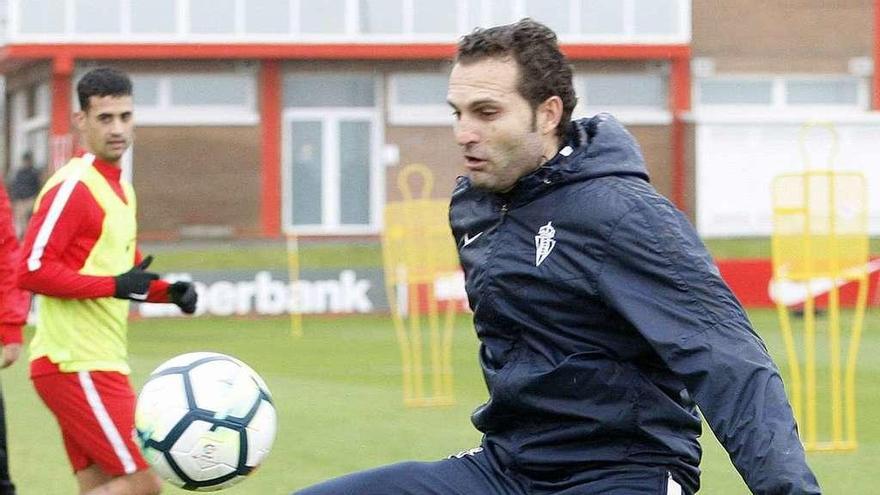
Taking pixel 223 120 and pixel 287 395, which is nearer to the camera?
pixel 287 395

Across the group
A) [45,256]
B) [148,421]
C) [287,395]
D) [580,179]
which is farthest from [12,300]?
[287,395]

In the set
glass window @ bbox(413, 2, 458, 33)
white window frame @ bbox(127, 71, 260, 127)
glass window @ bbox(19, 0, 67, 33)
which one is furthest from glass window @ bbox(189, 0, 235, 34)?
glass window @ bbox(413, 2, 458, 33)

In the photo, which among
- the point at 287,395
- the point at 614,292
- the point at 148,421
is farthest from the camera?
the point at 287,395

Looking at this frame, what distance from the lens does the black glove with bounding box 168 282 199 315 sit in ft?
22.6

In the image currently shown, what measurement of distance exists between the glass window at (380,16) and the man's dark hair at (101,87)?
1135 inches

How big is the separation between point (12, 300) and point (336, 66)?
2914 cm

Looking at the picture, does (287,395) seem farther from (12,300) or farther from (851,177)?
(12,300)

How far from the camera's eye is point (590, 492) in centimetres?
409

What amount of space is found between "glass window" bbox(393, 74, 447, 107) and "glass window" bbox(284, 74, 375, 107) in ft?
1.96

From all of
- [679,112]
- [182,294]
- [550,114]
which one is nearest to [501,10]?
[679,112]

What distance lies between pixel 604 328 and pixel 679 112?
3332 cm

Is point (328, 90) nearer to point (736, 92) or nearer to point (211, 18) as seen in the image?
point (211, 18)

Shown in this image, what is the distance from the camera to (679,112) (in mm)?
36938

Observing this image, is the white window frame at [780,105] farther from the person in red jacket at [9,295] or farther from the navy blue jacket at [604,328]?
the navy blue jacket at [604,328]
